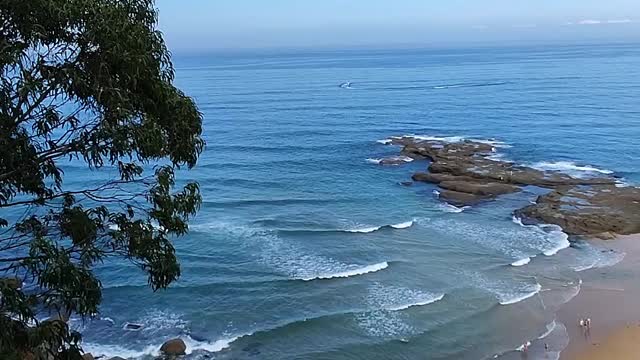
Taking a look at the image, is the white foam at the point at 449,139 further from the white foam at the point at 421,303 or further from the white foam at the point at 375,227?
the white foam at the point at 421,303

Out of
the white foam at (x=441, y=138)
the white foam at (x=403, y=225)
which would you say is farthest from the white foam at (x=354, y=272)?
the white foam at (x=441, y=138)

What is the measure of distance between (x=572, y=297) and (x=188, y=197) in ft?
75.4

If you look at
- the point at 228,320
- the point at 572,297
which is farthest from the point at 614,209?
the point at 228,320

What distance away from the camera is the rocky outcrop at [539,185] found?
39125 mm

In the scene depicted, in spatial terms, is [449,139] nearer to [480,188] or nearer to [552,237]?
[480,188]

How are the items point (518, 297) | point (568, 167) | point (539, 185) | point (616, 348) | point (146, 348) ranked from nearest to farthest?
point (146, 348) < point (616, 348) < point (518, 297) < point (539, 185) < point (568, 167)

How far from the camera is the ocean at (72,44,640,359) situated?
25.1 metres

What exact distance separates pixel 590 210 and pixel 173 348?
94.6ft

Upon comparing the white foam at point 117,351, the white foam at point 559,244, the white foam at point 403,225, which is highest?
the white foam at point 403,225

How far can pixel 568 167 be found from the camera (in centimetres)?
5228

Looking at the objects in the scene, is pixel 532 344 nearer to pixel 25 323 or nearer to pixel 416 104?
pixel 25 323

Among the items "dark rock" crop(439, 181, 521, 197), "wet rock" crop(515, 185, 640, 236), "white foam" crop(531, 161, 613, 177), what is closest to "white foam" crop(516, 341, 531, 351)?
"wet rock" crop(515, 185, 640, 236)

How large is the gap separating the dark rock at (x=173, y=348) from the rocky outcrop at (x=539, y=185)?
2444 cm

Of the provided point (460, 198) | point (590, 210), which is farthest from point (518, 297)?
point (460, 198)
